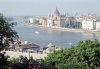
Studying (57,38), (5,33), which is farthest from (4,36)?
(57,38)

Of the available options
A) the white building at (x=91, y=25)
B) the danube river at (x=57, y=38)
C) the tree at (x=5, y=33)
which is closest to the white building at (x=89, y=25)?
the white building at (x=91, y=25)

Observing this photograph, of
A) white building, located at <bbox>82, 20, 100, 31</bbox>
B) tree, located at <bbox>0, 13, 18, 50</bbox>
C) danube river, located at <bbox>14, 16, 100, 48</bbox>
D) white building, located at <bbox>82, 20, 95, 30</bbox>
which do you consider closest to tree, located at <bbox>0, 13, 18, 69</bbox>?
tree, located at <bbox>0, 13, 18, 50</bbox>

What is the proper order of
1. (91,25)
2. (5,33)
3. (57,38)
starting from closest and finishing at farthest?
(5,33), (57,38), (91,25)

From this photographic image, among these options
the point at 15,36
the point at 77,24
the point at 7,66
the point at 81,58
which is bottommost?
the point at 77,24

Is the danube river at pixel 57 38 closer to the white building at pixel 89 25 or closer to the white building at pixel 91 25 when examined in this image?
the white building at pixel 91 25

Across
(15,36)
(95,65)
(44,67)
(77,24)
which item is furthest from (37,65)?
(77,24)

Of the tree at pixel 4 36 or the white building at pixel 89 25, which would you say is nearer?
the tree at pixel 4 36

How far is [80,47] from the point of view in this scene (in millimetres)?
4504

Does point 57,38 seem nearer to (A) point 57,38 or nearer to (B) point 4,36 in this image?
(A) point 57,38

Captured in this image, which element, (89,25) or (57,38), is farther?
(89,25)

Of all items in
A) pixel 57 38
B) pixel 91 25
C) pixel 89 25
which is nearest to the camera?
pixel 57 38

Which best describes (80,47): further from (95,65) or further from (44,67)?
(44,67)

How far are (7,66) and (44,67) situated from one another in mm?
447

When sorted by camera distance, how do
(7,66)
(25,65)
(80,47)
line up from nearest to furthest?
(7,66)
(25,65)
(80,47)
